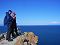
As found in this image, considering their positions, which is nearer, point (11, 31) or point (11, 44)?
point (11, 44)

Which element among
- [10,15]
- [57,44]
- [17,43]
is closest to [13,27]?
[10,15]

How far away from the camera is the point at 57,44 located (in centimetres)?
8562

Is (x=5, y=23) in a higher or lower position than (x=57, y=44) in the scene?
higher

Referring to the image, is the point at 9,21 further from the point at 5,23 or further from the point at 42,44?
the point at 42,44

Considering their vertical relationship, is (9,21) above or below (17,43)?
above

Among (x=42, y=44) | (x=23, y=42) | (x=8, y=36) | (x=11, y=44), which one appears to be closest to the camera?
(x=11, y=44)

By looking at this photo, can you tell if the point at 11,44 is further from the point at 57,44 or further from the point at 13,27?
the point at 57,44

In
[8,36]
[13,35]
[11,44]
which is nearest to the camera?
[11,44]

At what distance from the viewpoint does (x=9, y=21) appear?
15.6 meters

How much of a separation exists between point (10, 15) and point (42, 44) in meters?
68.1

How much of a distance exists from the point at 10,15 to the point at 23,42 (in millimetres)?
3334

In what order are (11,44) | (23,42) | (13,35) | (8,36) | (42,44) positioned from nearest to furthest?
(11,44) < (23,42) < (8,36) < (13,35) < (42,44)

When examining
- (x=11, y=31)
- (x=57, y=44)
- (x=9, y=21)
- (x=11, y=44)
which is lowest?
(x=57, y=44)

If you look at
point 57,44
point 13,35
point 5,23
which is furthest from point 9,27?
point 57,44
